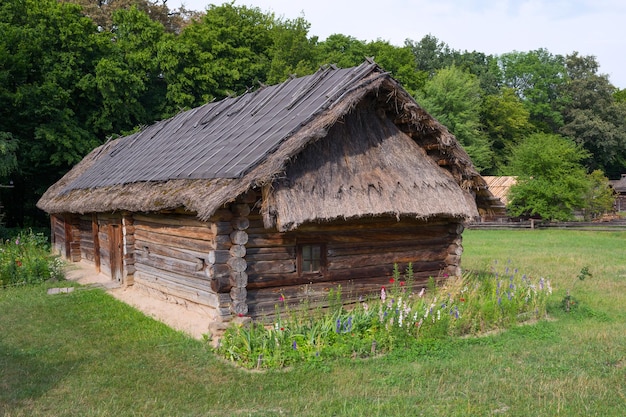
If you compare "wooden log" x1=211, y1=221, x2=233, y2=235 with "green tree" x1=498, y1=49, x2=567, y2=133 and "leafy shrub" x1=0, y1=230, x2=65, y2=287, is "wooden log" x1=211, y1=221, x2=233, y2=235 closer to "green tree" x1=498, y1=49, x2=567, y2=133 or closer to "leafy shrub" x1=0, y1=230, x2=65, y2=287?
"leafy shrub" x1=0, y1=230, x2=65, y2=287

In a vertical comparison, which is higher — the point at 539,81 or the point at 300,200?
the point at 539,81

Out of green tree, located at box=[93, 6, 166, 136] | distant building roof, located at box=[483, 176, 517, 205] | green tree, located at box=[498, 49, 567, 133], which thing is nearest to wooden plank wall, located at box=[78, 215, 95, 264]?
green tree, located at box=[93, 6, 166, 136]

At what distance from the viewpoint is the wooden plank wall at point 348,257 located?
401 inches

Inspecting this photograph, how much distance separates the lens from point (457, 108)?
46438mm

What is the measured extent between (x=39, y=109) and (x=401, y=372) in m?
23.2

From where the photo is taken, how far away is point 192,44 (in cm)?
3192

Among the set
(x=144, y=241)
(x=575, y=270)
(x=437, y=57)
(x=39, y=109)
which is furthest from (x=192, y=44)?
(x=437, y=57)

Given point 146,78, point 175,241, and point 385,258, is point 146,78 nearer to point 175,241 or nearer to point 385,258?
point 175,241

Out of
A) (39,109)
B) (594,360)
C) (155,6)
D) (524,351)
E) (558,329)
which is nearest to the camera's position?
(594,360)

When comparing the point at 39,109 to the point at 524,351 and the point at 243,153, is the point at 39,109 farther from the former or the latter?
the point at 524,351

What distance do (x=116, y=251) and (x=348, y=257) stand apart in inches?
289

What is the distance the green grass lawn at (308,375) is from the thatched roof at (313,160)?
92.9 inches

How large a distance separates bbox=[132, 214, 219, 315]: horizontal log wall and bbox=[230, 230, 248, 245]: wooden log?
1.15 feet

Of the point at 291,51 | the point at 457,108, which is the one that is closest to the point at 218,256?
the point at 291,51
